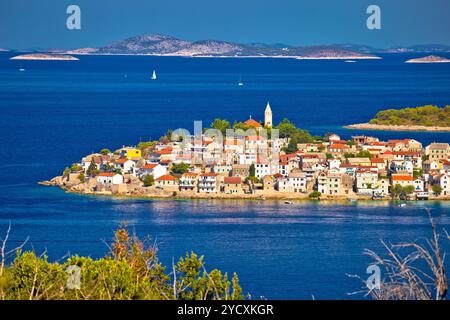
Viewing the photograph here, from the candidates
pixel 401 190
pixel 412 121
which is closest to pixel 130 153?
pixel 401 190

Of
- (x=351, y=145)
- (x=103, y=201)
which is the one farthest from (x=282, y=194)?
(x=351, y=145)

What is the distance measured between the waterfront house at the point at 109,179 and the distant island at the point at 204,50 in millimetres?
74350

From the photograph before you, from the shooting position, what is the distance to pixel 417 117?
24078 millimetres

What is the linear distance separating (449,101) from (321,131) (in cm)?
1169

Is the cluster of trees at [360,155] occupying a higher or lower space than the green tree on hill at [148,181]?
higher

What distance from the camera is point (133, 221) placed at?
12.1 metres

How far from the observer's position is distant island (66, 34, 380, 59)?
90.8 metres

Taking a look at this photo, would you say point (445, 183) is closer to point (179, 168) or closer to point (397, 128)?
point (179, 168)

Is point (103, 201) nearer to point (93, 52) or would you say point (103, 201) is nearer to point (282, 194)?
point (282, 194)

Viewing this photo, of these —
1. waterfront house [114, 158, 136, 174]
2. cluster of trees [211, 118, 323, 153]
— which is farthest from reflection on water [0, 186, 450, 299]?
cluster of trees [211, 118, 323, 153]

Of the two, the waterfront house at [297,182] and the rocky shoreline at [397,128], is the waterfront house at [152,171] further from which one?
the rocky shoreline at [397,128]

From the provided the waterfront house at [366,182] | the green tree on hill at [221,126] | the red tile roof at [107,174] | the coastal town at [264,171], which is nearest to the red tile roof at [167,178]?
the coastal town at [264,171]

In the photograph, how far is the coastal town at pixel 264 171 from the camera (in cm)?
1423

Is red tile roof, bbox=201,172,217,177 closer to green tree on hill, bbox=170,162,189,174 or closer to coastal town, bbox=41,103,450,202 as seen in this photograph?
coastal town, bbox=41,103,450,202
